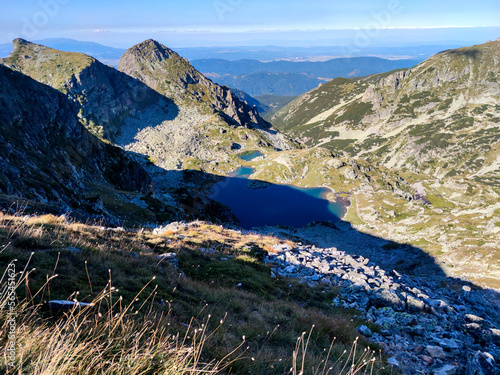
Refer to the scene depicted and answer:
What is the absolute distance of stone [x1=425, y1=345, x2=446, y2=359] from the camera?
10078mm

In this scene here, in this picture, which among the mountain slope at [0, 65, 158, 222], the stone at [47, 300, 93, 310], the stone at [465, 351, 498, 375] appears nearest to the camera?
the stone at [47, 300, 93, 310]

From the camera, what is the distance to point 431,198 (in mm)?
138250

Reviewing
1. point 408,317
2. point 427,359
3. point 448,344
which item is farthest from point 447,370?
point 408,317

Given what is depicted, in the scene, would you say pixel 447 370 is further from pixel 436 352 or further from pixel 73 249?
pixel 73 249

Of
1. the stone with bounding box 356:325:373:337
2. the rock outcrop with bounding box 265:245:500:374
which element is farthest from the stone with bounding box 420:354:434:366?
the stone with bounding box 356:325:373:337

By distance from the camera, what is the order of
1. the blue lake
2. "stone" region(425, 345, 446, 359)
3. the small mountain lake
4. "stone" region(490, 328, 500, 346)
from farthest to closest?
the blue lake, the small mountain lake, "stone" region(490, 328, 500, 346), "stone" region(425, 345, 446, 359)

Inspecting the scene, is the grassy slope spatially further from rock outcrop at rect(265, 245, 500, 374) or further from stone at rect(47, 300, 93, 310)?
rock outcrop at rect(265, 245, 500, 374)

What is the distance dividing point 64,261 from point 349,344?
31.2 feet

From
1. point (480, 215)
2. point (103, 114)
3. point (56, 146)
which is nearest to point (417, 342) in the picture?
point (56, 146)

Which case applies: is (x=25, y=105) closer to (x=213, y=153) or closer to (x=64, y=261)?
(x=64, y=261)

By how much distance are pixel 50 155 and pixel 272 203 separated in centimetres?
8665

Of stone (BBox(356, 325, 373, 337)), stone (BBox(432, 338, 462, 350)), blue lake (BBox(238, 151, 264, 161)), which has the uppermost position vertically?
stone (BBox(356, 325, 373, 337))

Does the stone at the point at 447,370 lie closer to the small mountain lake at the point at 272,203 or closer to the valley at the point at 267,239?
the valley at the point at 267,239

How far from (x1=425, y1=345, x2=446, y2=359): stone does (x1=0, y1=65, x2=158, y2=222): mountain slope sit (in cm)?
3211
